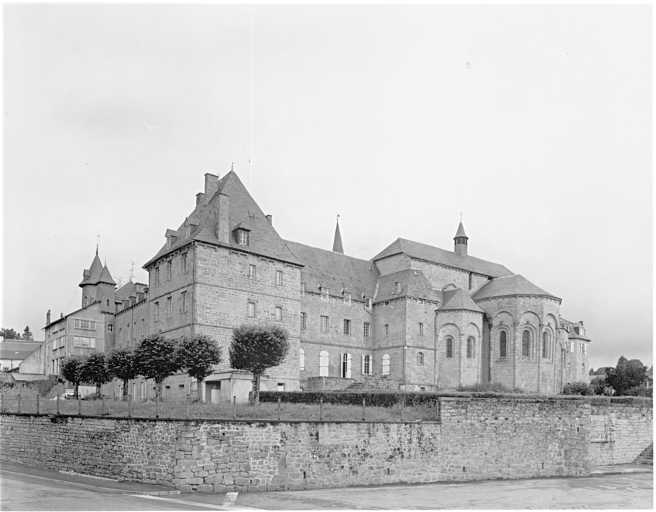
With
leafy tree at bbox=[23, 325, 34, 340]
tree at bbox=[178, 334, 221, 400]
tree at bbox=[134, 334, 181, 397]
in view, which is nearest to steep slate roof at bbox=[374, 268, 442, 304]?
tree at bbox=[178, 334, 221, 400]

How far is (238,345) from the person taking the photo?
3584 cm

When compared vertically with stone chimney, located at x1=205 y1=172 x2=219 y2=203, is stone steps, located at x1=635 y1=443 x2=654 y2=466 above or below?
below

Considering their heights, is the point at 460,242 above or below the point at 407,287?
above

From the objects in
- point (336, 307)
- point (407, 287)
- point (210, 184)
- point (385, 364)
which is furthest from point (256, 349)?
point (407, 287)

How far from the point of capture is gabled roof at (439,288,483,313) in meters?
57.7

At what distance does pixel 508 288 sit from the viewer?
60.0 m

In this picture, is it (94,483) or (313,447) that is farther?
(313,447)

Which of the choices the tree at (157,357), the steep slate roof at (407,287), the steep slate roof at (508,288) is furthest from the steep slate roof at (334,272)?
the tree at (157,357)

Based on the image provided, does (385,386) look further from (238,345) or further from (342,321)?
(238,345)

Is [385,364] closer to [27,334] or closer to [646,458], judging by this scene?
[646,458]

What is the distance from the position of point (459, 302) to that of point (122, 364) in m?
29.6

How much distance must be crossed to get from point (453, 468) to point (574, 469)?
6.80 metres

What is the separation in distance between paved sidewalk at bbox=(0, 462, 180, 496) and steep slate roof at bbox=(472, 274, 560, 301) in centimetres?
4114

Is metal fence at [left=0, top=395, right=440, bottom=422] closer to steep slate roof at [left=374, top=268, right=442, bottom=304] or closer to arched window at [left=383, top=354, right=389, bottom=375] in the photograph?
arched window at [left=383, top=354, right=389, bottom=375]
